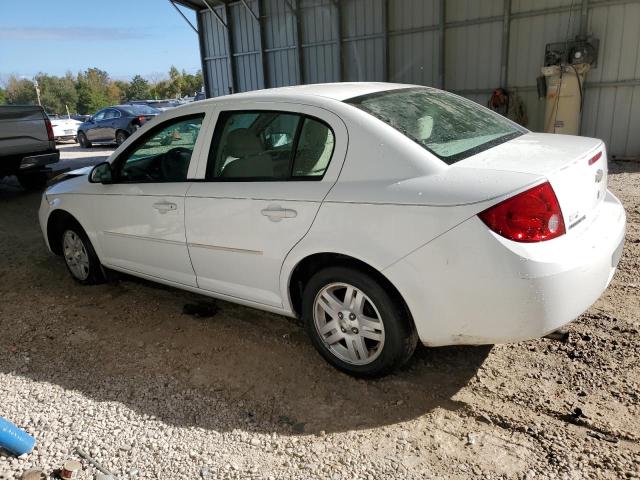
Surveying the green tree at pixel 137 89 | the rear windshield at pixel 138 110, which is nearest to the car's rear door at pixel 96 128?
the rear windshield at pixel 138 110

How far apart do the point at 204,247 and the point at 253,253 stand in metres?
0.48

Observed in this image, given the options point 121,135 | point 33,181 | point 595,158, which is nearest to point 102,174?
point 595,158

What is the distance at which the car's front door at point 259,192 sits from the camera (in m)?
2.88

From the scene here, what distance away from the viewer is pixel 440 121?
3.04m

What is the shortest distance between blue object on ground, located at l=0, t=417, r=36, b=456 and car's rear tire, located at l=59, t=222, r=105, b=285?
224 centimetres

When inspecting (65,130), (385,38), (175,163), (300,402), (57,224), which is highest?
(385,38)

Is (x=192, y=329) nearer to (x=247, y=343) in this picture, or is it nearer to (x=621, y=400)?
(x=247, y=343)

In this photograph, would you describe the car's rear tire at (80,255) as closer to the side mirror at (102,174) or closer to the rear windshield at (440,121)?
the side mirror at (102,174)

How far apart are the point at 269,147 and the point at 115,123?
17.7m

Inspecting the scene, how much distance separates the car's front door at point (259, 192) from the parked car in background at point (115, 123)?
1620cm

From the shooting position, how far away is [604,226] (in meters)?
2.68

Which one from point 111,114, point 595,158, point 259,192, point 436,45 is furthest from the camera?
point 111,114

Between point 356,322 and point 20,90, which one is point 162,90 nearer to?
point 20,90

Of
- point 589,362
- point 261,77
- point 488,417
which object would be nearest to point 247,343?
point 488,417
